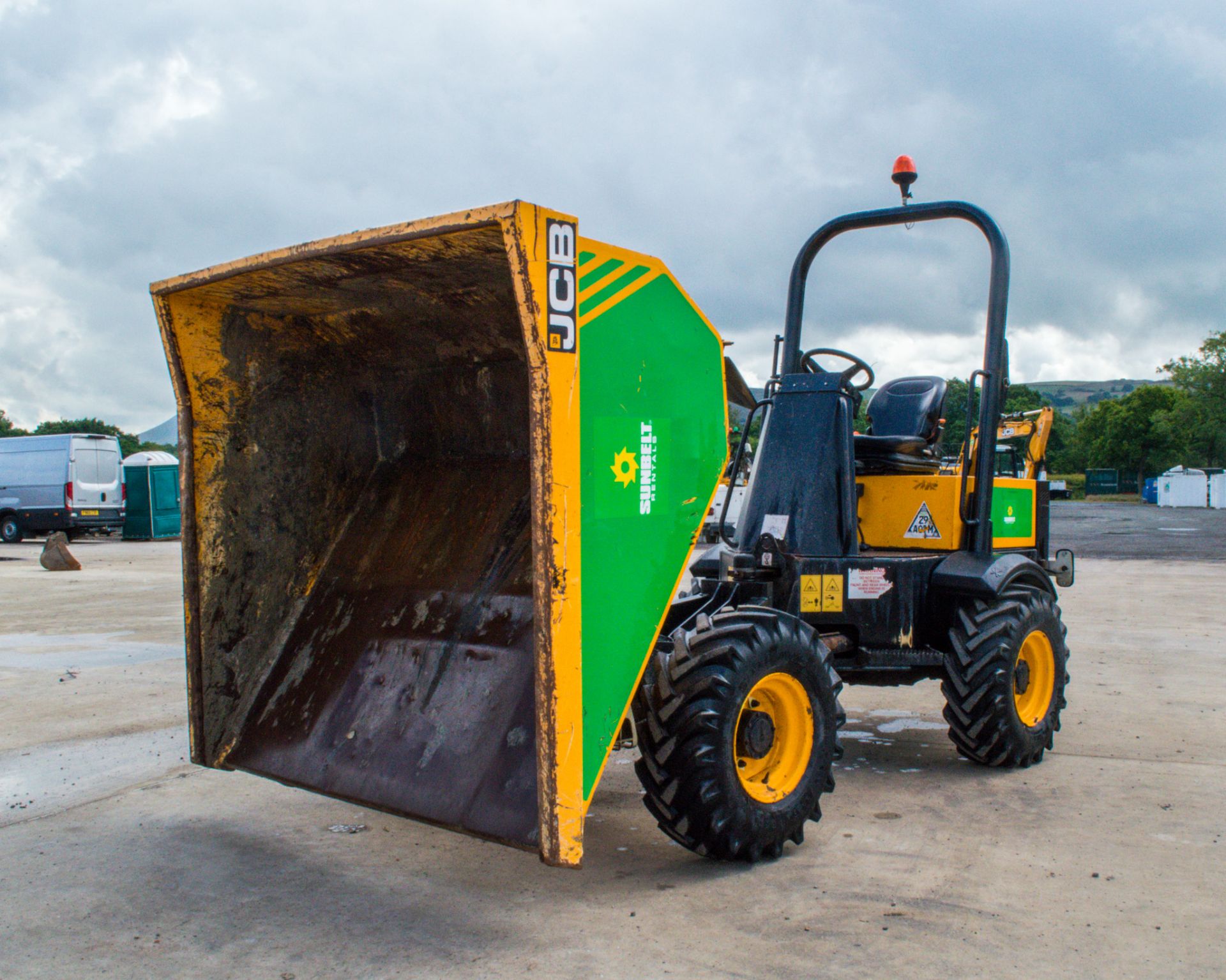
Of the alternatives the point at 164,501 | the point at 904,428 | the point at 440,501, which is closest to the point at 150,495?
the point at 164,501

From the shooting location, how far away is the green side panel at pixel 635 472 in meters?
3.06

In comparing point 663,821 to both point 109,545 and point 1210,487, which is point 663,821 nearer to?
point 109,545

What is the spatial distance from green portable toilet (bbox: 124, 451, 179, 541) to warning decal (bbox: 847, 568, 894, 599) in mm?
22170

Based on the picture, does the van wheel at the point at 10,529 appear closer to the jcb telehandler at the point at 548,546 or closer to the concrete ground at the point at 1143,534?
the concrete ground at the point at 1143,534

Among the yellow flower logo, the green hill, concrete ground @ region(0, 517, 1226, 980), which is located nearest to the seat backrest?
concrete ground @ region(0, 517, 1226, 980)

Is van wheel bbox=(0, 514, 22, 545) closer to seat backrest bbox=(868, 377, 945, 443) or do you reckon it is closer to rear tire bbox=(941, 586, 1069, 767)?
seat backrest bbox=(868, 377, 945, 443)

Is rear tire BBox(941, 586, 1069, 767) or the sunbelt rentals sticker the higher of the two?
the sunbelt rentals sticker

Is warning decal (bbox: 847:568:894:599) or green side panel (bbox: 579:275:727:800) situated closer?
green side panel (bbox: 579:275:727:800)

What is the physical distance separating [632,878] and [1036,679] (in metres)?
2.74

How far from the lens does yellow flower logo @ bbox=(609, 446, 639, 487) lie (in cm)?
316

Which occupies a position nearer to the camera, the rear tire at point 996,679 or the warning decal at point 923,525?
the rear tire at point 996,679

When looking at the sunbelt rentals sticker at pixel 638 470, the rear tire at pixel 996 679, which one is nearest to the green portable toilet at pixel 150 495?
the rear tire at pixel 996 679

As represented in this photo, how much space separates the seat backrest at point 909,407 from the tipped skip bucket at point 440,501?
220 centimetres

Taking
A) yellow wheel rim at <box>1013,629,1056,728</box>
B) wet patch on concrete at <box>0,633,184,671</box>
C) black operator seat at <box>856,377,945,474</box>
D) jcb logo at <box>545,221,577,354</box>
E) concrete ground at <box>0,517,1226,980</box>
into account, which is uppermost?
jcb logo at <box>545,221,577,354</box>
